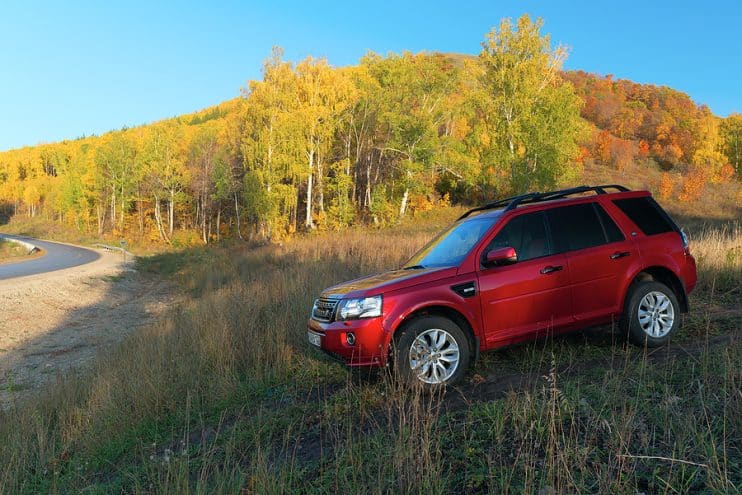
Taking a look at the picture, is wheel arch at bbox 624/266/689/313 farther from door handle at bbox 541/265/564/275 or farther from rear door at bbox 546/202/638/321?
door handle at bbox 541/265/564/275

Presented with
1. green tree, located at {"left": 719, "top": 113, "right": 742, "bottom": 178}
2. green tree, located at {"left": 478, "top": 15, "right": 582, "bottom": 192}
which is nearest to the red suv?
green tree, located at {"left": 478, "top": 15, "right": 582, "bottom": 192}

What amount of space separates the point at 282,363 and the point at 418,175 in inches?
1311

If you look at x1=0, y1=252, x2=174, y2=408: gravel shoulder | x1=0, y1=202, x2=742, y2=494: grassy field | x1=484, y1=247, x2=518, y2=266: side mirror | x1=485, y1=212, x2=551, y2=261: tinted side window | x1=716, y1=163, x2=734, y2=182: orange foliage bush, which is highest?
x1=716, y1=163, x2=734, y2=182: orange foliage bush

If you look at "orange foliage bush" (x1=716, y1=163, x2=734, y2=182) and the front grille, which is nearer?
the front grille

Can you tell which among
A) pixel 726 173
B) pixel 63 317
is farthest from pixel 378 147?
pixel 726 173

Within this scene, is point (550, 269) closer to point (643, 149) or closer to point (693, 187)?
point (693, 187)

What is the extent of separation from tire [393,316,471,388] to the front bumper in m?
0.17

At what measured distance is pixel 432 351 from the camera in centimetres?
485

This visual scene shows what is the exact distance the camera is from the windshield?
551 centimetres

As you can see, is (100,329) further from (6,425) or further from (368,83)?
(368,83)

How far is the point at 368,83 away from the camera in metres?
39.0

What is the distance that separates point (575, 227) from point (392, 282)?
2.27 m

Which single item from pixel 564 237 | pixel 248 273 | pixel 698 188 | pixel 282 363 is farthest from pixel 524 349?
pixel 698 188

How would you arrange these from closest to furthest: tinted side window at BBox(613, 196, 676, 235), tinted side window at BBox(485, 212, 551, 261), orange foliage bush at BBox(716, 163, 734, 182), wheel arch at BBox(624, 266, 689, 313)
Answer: tinted side window at BBox(485, 212, 551, 261) → wheel arch at BBox(624, 266, 689, 313) → tinted side window at BBox(613, 196, 676, 235) → orange foliage bush at BBox(716, 163, 734, 182)
